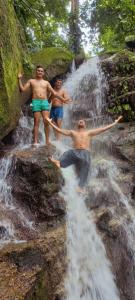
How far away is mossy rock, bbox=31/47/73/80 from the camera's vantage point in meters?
12.6

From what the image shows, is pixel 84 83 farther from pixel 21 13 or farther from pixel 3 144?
pixel 3 144

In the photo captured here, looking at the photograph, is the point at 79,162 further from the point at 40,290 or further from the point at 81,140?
the point at 40,290

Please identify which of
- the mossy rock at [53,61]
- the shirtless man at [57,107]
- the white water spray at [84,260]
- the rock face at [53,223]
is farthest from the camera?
the mossy rock at [53,61]

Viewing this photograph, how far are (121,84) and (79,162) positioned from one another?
477cm

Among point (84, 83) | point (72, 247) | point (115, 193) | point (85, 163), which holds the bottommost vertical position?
point (72, 247)

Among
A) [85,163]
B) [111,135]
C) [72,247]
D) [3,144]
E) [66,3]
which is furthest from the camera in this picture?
[66,3]

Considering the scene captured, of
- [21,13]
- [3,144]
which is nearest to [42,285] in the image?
[3,144]

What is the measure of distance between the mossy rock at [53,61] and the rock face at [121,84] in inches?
55.6

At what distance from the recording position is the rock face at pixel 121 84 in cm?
1093

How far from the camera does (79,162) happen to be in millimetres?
7520

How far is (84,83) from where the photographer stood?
13.0m

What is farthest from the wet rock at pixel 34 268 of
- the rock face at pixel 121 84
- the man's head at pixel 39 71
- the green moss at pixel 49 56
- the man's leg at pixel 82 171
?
the green moss at pixel 49 56

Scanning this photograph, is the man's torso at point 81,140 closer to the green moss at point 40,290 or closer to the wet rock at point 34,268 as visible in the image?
the wet rock at point 34,268

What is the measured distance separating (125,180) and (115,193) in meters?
0.55
